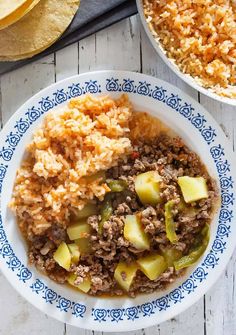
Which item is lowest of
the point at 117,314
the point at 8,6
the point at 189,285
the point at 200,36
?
the point at 117,314

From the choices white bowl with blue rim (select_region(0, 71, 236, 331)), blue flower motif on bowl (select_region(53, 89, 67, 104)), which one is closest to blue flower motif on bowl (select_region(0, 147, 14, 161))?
white bowl with blue rim (select_region(0, 71, 236, 331))

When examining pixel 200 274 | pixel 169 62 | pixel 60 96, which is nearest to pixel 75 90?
pixel 60 96

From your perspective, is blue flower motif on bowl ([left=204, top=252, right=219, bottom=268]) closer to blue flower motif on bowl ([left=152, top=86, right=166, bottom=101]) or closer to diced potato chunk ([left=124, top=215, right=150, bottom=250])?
diced potato chunk ([left=124, top=215, right=150, bottom=250])

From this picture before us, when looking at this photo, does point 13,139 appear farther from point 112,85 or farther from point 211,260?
point 211,260

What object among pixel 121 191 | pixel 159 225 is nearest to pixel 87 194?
pixel 121 191

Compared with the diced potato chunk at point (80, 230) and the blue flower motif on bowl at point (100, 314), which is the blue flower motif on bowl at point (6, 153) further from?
the blue flower motif on bowl at point (100, 314)

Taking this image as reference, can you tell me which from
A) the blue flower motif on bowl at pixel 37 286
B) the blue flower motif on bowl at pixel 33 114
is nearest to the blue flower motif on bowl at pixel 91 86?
the blue flower motif on bowl at pixel 33 114
